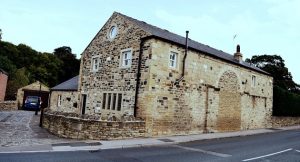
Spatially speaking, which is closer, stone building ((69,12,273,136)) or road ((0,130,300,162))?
road ((0,130,300,162))

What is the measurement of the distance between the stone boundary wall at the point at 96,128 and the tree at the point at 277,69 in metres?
37.3

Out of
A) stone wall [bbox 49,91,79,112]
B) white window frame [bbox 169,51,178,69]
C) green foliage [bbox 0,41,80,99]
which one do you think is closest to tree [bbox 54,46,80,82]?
green foliage [bbox 0,41,80,99]

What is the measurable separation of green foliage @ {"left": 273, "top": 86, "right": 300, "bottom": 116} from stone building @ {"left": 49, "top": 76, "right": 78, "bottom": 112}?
19872 mm

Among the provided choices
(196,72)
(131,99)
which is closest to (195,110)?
(196,72)

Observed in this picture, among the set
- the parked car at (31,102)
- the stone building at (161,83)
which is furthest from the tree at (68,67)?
the stone building at (161,83)

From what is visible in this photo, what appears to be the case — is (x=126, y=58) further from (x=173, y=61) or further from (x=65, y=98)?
(x=65, y=98)

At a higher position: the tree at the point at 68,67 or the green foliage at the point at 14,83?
the tree at the point at 68,67

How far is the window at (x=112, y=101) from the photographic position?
1936cm

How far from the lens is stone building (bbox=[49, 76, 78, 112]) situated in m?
26.4

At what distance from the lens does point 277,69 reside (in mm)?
48500

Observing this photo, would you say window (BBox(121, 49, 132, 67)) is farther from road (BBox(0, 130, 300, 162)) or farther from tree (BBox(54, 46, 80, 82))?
tree (BBox(54, 46, 80, 82))

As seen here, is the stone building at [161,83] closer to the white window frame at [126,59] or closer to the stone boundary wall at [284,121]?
the white window frame at [126,59]

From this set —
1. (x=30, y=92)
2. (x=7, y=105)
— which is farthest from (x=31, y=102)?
(x=30, y=92)

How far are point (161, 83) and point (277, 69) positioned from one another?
37.1m
